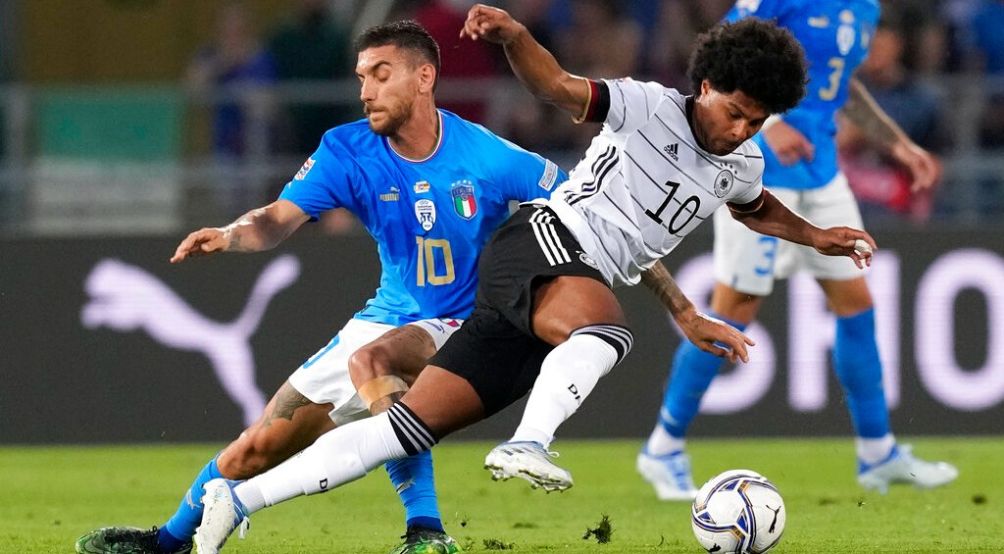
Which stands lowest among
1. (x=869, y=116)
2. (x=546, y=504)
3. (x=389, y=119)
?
(x=546, y=504)

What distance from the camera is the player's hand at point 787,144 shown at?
7.46 m

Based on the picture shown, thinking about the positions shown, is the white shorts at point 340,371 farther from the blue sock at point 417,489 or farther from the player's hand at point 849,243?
the player's hand at point 849,243

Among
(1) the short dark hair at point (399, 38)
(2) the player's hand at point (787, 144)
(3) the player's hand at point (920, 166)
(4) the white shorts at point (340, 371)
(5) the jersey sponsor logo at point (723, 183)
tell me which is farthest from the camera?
(3) the player's hand at point (920, 166)

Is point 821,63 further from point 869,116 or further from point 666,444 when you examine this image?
point 666,444

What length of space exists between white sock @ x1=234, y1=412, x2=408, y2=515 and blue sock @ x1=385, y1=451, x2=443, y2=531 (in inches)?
25.3

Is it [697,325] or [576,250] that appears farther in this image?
[697,325]

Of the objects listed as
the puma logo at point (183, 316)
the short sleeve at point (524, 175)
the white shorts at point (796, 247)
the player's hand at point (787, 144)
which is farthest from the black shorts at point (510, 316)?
the puma logo at point (183, 316)

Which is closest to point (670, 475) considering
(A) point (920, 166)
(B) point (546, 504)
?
(B) point (546, 504)

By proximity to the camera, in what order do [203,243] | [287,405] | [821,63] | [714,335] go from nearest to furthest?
[203,243] → [714,335] → [287,405] → [821,63]

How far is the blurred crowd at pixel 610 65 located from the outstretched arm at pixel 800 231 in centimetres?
498

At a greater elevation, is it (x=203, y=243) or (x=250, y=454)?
(x=203, y=243)

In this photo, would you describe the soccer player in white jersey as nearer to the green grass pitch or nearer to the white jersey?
the white jersey

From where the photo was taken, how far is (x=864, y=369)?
25.6 ft

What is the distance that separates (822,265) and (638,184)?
2653mm
